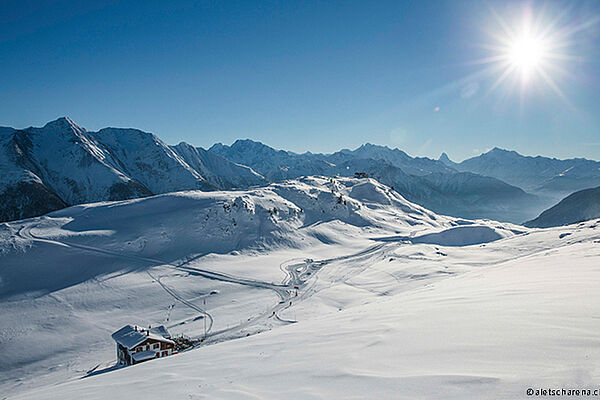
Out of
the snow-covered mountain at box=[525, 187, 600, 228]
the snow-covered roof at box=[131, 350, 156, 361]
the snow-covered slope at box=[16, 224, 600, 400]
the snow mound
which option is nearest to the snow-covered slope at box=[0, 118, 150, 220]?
the snow-covered roof at box=[131, 350, 156, 361]

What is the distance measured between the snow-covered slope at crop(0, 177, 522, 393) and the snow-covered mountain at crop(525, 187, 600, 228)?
293 ft

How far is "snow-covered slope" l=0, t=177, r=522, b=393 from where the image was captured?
32062 millimetres

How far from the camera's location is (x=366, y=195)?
412 feet

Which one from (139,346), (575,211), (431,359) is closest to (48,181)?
(139,346)

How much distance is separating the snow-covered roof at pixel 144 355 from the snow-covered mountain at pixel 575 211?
561 ft

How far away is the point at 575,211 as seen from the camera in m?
138

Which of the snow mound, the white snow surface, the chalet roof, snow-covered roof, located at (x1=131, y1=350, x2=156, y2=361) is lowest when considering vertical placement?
snow-covered roof, located at (x1=131, y1=350, x2=156, y2=361)

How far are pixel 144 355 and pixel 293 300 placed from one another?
754 inches

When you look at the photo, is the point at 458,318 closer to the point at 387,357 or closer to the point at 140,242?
the point at 387,357

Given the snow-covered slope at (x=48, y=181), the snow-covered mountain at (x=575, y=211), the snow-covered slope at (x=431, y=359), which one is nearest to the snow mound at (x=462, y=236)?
the snow-covered slope at (x=431, y=359)

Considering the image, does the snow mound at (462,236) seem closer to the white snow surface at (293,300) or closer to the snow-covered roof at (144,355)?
the white snow surface at (293,300)

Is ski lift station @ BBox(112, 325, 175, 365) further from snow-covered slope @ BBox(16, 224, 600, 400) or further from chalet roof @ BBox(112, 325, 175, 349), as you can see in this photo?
snow-covered slope @ BBox(16, 224, 600, 400)

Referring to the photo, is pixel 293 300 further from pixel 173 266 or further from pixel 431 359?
pixel 431 359

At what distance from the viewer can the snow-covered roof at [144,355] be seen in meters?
25.1
